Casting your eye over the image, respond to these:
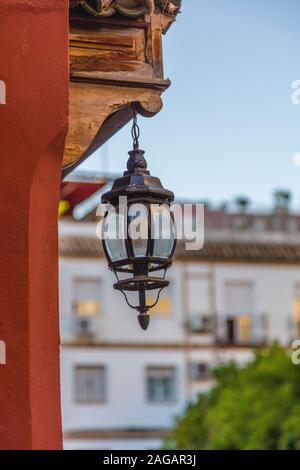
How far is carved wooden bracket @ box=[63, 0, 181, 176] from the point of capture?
5.55 m

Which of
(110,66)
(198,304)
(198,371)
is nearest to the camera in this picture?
(110,66)

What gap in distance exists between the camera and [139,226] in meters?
5.78

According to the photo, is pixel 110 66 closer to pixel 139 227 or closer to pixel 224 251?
pixel 139 227

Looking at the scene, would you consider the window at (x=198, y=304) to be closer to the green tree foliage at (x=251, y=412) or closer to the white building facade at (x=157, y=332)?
the white building facade at (x=157, y=332)

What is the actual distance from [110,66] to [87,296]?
29115 millimetres

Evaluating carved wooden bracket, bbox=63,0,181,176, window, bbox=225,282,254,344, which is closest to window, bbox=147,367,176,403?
window, bbox=225,282,254,344

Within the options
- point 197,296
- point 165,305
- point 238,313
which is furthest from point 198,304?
point 238,313

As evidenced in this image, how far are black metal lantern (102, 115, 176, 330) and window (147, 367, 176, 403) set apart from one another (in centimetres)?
2876

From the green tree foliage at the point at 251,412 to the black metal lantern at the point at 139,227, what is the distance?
1499cm

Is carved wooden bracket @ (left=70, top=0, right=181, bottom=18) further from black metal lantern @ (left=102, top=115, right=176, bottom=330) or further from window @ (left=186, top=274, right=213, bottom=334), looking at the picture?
window @ (left=186, top=274, right=213, bottom=334)

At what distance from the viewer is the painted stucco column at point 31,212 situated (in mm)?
4965

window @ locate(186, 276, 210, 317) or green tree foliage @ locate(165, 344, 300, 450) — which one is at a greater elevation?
window @ locate(186, 276, 210, 317)

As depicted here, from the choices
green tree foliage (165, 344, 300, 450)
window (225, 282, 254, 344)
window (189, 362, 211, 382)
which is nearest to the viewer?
green tree foliage (165, 344, 300, 450)

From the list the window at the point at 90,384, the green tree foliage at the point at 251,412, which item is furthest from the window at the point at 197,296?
the green tree foliage at the point at 251,412
